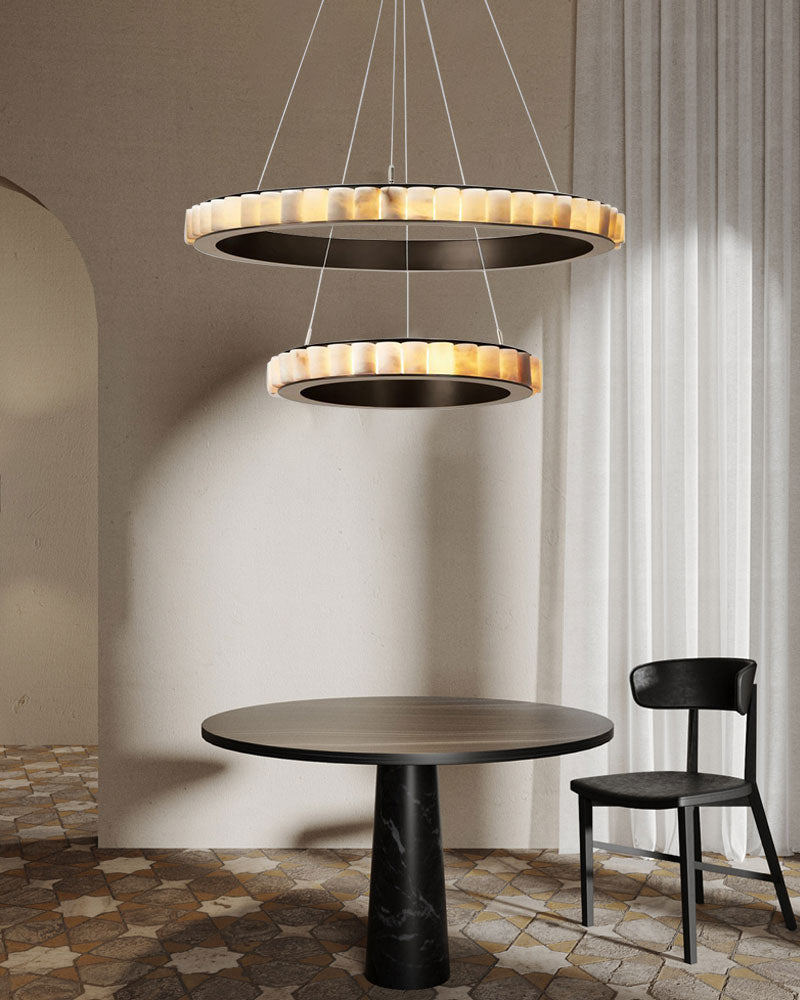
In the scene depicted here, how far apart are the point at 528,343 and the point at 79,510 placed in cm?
326

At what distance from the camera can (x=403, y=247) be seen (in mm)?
4004

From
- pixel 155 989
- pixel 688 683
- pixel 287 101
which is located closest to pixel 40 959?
pixel 155 989

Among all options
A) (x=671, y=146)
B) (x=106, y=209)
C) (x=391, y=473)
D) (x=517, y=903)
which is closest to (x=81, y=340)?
(x=106, y=209)

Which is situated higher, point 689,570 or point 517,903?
point 689,570

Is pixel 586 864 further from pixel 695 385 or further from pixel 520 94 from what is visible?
pixel 520 94

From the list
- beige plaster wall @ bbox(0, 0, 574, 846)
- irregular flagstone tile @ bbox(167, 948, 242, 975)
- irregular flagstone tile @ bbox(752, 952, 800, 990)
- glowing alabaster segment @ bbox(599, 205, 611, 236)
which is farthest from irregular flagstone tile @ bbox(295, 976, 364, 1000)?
glowing alabaster segment @ bbox(599, 205, 611, 236)

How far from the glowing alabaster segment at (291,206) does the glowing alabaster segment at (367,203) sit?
14cm

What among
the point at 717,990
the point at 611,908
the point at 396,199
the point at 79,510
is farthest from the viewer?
the point at 79,510

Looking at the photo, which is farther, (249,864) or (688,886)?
(249,864)

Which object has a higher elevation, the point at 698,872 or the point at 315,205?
the point at 315,205

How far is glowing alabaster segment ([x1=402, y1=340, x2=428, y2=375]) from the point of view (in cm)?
325

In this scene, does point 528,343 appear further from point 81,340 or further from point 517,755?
point 81,340

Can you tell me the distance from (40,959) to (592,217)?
8.85 ft

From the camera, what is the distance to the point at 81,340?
7.23 m
